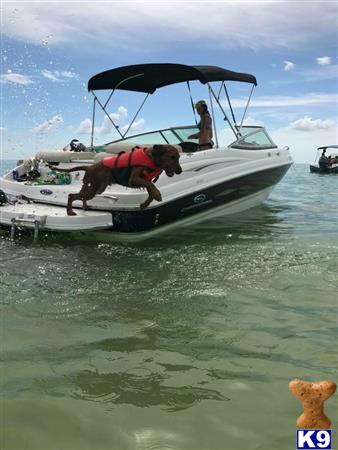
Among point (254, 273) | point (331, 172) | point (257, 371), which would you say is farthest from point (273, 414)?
point (331, 172)

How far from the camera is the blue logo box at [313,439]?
1.70 meters

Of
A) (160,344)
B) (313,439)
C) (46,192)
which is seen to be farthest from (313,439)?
(46,192)

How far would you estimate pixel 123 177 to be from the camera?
20.4ft

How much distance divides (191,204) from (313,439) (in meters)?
5.58

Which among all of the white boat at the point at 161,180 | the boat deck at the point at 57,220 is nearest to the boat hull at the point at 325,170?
the white boat at the point at 161,180

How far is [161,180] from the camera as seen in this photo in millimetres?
6637

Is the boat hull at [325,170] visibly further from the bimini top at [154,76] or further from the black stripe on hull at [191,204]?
the bimini top at [154,76]

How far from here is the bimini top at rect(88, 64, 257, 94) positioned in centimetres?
788

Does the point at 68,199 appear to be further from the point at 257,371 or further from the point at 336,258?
the point at 257,371

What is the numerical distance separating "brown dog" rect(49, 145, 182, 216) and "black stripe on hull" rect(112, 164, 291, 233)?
0.84 ft

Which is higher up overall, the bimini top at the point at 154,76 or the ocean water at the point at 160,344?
the bimini top at the point at 154,76

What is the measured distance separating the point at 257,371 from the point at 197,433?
30.6 inches

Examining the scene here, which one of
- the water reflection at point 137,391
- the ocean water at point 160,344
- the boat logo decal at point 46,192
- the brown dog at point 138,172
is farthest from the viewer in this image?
the boat logo decal at point 46,192

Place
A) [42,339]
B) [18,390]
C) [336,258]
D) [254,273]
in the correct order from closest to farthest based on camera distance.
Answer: [18,390] → [42,339] → [254,273] → [336,258]
